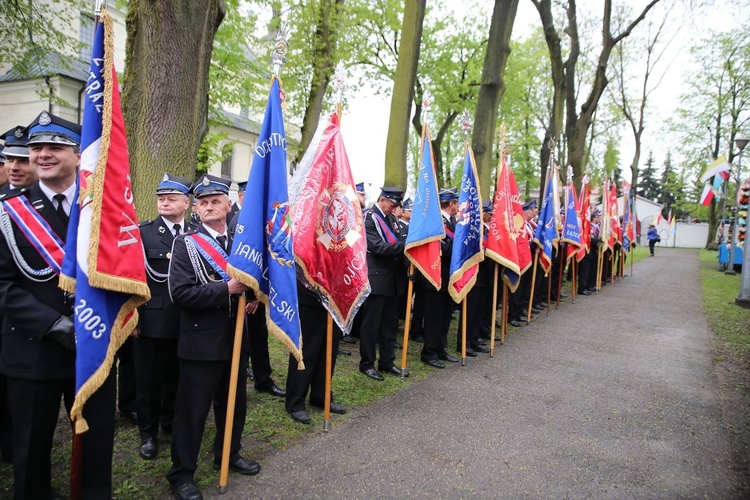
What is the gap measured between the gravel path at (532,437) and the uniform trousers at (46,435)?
780mm

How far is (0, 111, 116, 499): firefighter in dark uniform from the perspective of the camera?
8.45ft

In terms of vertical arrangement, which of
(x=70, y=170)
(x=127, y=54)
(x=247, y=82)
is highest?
(x=247, y=82)

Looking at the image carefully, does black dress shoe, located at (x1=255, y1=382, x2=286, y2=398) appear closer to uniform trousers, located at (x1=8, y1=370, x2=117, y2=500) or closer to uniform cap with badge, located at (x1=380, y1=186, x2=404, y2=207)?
uniform trousers, located at (x1=8, y1=370, x2=117, y2=500)

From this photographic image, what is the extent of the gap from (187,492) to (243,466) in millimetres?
480

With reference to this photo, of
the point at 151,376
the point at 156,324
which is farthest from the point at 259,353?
the point at 156,324

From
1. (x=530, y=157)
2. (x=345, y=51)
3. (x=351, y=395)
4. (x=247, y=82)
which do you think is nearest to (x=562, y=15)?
(x=345, y=51)

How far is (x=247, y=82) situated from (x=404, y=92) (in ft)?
33.3

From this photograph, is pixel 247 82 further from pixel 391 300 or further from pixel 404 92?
pixel 391 300

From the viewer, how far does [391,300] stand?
6273 mm

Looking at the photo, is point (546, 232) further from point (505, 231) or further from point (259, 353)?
point (259, 353)

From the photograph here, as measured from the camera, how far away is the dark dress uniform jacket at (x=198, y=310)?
3199 mm

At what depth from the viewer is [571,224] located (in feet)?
37.3

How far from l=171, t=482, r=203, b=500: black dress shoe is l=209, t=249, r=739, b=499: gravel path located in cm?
16

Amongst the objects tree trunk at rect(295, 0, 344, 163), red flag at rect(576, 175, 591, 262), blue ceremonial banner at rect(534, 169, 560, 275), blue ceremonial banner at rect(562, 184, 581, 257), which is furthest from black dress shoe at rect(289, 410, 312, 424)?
red flag at rect(576, 175, 591, 262)
